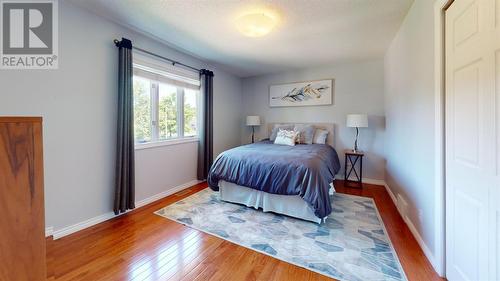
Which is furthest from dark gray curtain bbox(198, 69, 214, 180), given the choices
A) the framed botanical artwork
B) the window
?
the framed botanical artwork

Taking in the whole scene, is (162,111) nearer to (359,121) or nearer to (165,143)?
(165,143)

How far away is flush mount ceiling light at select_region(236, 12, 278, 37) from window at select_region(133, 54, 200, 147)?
1.49m

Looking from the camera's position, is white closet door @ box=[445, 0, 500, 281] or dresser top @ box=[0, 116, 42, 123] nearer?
dresser top @ box=[0, 116, 42, 123]

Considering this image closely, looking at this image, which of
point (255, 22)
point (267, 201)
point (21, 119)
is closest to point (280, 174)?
point (267, 201)

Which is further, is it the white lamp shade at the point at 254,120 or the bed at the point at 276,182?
the white lamp shade at the point at 254,120

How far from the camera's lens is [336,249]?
183 centimetres

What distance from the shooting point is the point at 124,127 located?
8.04ft

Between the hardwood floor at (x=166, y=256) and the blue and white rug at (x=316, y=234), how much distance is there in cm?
9

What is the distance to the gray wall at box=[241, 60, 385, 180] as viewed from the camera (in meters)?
3.78

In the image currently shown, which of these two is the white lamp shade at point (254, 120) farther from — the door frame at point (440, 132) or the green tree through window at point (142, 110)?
the door frame at point (440, 132)

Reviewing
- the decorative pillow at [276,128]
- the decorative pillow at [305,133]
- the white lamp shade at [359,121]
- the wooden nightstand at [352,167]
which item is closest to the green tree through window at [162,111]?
the decorative pillow at [276,128]

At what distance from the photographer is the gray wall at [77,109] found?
1.88 meters

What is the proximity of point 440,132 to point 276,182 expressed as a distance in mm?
1478

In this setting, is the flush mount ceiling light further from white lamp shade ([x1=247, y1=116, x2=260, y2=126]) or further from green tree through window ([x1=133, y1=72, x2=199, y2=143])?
white lamp shade ([x1=247, y1=116, x2=260, y2=126])
